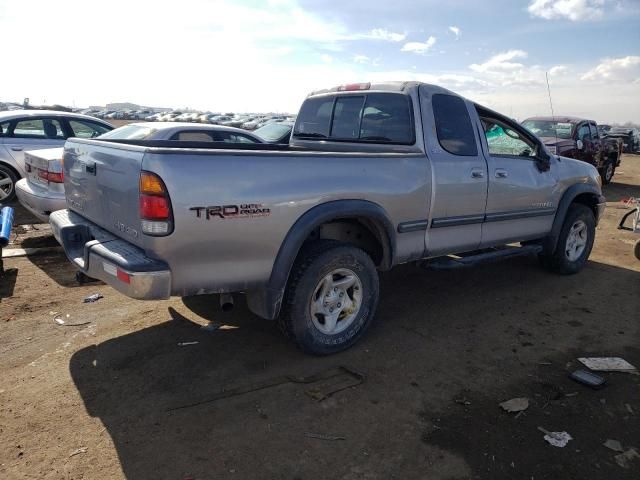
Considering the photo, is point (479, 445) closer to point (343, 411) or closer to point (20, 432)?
point (343, 411)

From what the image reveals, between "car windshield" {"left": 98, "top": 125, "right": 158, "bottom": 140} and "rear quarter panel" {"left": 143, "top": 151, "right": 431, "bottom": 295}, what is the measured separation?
4.54 m

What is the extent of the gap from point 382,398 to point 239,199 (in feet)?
5.09

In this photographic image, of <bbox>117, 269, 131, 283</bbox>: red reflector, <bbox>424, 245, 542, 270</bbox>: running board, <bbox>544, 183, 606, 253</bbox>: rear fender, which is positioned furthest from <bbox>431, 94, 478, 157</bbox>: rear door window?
<bbox>117, 269, 131, 283</bbox>: red reflector

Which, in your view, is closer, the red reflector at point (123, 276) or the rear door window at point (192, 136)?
the red reflector at point (123, 276)

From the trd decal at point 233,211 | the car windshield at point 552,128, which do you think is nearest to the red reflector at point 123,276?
the trd decal at point 233,211

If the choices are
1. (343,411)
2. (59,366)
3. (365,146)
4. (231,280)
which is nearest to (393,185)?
(365,146)

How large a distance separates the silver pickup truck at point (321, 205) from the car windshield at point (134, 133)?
2.69 metres

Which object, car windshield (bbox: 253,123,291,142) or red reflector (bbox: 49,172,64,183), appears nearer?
red reflector (bbox: 49,172,64,183)

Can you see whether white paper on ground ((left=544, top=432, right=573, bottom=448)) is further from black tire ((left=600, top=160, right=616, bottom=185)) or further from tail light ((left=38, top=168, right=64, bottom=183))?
black tire ((left=600, top=160, right=616, bottom=185))

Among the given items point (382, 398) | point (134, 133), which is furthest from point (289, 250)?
point (134, 133)

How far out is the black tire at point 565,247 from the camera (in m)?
5.84

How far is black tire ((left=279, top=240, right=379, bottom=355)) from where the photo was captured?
11.5ft

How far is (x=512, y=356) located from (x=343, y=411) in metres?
1.57

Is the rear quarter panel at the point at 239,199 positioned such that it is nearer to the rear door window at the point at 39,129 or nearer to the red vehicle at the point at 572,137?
the rear door window at the point at 39,129
